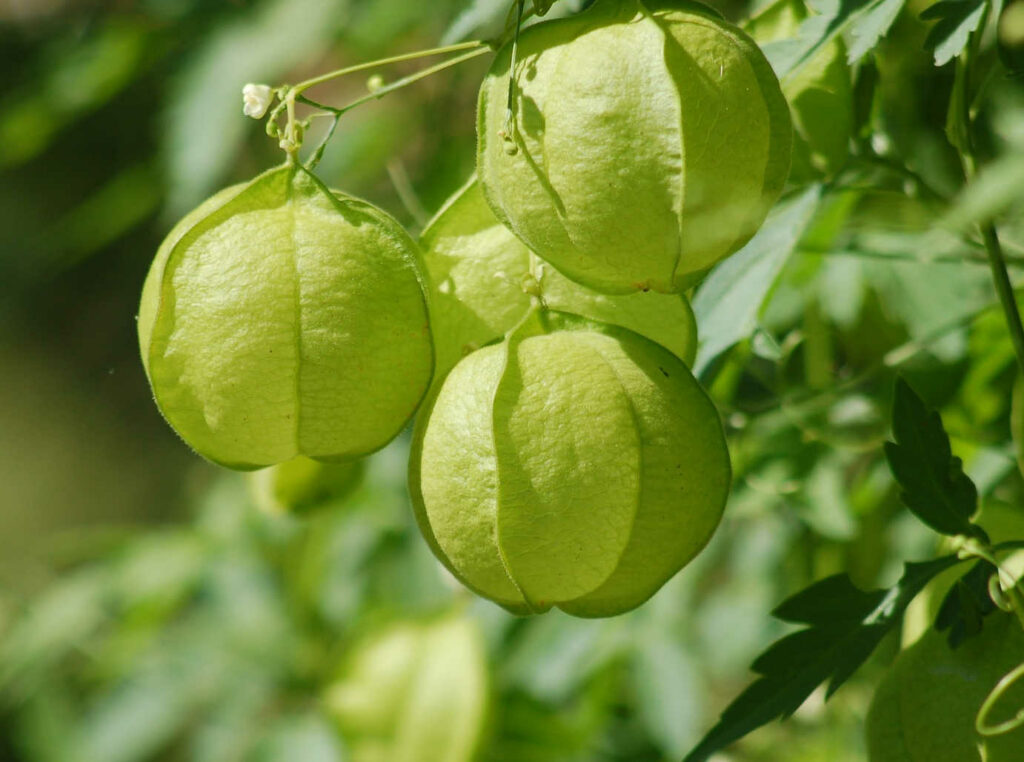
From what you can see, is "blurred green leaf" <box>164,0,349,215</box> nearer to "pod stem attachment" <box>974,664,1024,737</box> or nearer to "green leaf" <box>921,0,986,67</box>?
"green leaf" <box>921,0,986,67</box>

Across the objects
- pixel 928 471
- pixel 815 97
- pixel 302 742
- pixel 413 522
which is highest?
pixel 815 97

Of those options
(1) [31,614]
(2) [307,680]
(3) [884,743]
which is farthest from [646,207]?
(1) [31,614]

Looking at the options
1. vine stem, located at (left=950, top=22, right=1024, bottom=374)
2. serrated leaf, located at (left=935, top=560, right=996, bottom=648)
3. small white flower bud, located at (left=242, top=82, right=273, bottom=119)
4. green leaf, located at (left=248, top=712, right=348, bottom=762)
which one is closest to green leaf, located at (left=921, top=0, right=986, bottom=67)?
vine stem, located at (left=950, top=22, right=1024, bottom=374)

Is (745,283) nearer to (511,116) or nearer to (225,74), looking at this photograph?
(511,116)

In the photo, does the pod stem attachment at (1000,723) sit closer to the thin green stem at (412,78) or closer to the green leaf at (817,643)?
the green leaf at (817,643)

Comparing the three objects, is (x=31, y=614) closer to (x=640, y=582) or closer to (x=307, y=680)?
(x=307, y=680)

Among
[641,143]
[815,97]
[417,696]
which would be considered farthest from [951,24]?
[417,696]
